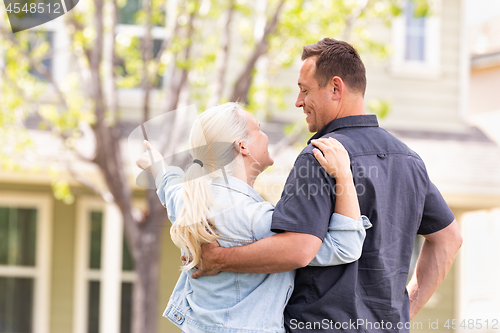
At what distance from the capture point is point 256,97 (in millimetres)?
5664

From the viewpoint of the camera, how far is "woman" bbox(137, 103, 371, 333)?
1649 millimetres

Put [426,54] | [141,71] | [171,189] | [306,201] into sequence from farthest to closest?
[426,54] < [141,71] < [171,189] < [306,201]

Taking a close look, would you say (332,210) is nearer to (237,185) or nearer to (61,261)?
(237,185)

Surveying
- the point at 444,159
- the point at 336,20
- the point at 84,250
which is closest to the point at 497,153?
the point at 444,159

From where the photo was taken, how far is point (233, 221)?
5.69 feet

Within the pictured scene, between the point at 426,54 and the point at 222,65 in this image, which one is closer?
the point at 222,65

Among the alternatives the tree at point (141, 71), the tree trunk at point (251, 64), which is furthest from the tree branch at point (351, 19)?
the tree trunk at point (251, 64)

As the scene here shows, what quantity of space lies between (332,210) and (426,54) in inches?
290

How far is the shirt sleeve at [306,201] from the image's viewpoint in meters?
1.61

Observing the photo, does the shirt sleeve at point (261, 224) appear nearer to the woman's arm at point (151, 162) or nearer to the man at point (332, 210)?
the man at point (332, 210)

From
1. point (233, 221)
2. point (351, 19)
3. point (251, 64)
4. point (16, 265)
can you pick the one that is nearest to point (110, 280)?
point (16, 265)

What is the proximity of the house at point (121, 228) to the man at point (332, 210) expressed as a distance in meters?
4.48

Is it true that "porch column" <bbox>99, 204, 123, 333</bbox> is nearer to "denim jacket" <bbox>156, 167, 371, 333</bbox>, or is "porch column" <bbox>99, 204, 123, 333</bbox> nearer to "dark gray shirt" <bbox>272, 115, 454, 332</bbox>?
"denim jacket" <bbox>156, 167, 371, 333</bbox>

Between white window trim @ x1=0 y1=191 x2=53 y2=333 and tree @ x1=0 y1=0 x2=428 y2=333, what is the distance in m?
2.09
